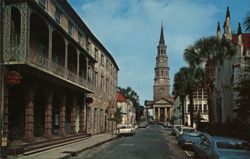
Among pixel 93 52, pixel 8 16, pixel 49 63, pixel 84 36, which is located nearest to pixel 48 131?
pixel 49 63

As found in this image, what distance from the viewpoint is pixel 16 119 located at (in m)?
24.4

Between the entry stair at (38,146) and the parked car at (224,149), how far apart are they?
848 cm

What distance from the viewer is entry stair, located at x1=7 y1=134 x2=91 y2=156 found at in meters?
18.2

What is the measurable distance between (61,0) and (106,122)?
86.4 ft

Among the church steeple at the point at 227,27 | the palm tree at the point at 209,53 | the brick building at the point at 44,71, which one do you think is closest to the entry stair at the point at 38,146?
the brick building at the point at 44,71

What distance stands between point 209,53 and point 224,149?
85.2 ft

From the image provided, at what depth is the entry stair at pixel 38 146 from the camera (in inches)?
717

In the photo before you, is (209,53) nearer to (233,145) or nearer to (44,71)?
(44,71)

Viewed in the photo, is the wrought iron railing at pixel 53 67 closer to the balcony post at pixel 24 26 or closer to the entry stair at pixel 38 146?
the balcony post at pixel 24 26

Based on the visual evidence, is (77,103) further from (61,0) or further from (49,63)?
(49,63)

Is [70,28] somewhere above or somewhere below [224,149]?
above

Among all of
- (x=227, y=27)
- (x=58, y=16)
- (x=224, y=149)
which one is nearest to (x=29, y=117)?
(x=58, y=16)

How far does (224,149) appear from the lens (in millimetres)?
13000

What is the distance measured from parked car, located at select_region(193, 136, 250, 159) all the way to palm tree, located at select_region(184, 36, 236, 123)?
23.8 m
